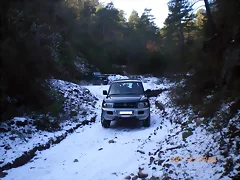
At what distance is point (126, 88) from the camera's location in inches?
436

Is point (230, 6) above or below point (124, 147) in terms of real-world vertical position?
above

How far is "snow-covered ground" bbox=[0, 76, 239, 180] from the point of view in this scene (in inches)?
202

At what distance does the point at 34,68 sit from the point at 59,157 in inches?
205

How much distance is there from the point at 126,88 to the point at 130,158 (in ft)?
15.9

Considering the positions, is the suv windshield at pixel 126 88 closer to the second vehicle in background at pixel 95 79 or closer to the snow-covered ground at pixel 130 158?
the snow-covered ground at pixel 130 158

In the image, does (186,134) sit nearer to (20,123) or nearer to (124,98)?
(124,98)

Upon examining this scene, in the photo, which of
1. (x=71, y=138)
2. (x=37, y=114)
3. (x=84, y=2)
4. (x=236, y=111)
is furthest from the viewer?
(x=84, y=2)

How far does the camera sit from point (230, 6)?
316 inches

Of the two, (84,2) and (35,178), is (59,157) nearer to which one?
(35,178)

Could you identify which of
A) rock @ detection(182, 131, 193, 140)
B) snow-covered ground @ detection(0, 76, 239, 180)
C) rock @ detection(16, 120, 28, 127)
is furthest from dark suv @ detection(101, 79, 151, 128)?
rock @ detection(182, 131, 193, 140)

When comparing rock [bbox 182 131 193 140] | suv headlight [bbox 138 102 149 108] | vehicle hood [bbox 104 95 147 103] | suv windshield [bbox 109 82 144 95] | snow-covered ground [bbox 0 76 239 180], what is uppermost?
suv windshield [bbox 109 82 144 95]

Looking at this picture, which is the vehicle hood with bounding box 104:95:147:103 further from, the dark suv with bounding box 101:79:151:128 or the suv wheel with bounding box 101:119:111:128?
the suv wheel with bounding box 101:119:111:128

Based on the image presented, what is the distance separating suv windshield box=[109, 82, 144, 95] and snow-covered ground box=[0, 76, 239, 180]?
2.37 m

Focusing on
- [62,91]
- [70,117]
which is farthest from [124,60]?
[70,117]
